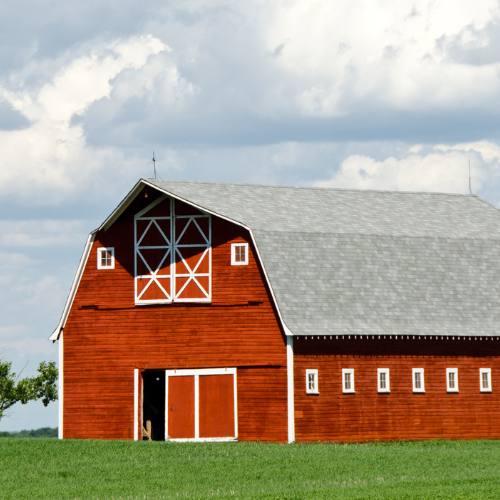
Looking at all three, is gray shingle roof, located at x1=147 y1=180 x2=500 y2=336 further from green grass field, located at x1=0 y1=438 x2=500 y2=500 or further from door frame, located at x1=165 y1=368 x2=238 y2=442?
green grass field, located at x1=0 y1=438 x2=500 y2=500

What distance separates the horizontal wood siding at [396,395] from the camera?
32.6m

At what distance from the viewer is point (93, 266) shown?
115 ft

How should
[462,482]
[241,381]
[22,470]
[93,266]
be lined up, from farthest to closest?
[93,266], [241,381], [22,470], [462,482]

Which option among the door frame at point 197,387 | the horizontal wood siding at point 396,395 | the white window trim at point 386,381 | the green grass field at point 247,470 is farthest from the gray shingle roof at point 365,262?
the green grass field at point 247,470

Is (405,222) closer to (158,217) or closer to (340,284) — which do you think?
(340,284)

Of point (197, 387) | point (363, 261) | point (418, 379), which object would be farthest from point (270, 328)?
point (418, 379)

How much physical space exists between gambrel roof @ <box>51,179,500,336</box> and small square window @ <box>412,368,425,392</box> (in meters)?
1.33

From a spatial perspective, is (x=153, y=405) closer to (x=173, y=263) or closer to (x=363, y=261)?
(x=173, y=263)

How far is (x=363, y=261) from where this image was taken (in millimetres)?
34656

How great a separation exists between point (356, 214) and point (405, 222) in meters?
1.73

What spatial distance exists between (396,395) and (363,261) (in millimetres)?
4414

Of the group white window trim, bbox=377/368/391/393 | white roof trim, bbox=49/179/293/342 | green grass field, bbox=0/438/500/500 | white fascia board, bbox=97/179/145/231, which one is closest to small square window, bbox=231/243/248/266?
white roof trim, bbox=49/179/293/342

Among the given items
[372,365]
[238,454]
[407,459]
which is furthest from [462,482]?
[372,365]

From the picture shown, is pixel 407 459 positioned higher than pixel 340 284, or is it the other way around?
pixel 340 284
